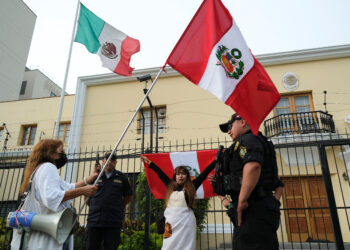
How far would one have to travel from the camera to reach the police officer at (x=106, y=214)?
3934 millimetres

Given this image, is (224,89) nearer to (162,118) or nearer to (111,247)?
(111,247)

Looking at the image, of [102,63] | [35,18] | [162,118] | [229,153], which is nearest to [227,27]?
[229,153]

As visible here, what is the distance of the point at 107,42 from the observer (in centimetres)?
855

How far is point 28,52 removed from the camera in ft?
73.4

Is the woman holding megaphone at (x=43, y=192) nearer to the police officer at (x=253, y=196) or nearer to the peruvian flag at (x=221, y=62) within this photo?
the police officer at (x=253, y=196)

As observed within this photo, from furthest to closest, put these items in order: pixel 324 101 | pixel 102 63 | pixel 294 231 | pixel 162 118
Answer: pixel 162 118, pixel 324 101, pixel 294 231, pixel 102 63

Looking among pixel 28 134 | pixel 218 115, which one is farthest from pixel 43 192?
pixel 28 134

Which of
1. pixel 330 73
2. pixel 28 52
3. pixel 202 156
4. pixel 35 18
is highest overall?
pixel 35 18

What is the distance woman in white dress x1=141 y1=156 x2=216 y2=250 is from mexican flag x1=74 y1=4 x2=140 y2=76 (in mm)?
5463

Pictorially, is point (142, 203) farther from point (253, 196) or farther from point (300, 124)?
point (300, 124)

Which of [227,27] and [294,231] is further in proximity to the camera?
[294,231]

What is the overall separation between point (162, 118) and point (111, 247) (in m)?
9.15

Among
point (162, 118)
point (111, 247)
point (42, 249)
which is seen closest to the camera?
point (42, 249)

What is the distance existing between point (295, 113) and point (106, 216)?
30.5 ft
